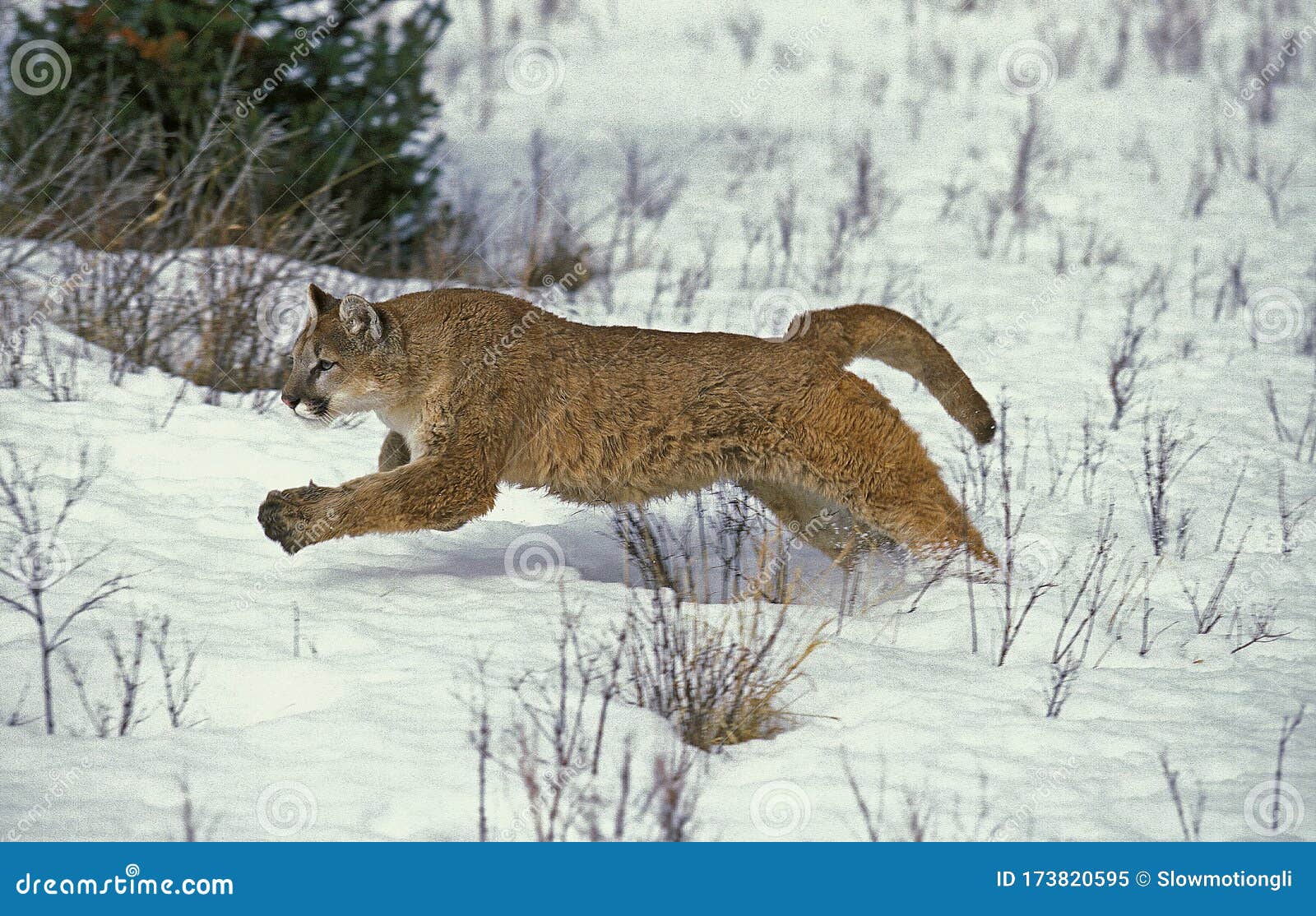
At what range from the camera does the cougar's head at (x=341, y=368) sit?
17.7ft

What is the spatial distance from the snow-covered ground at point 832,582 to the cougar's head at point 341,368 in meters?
0.70

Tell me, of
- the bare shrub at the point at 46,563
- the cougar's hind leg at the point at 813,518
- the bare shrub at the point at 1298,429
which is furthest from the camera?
the bare shrub at the point at 1298,429

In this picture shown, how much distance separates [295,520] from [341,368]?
2.38ft

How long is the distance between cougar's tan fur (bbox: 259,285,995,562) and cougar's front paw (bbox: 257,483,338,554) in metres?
0.50

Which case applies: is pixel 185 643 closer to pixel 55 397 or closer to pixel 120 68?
pixel 55 397

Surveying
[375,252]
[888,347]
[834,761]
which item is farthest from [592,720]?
[375,252]

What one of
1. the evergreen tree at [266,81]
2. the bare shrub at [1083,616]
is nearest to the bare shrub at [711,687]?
the bare shrub at [1083,616]

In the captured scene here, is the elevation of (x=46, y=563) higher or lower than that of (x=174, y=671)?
higher

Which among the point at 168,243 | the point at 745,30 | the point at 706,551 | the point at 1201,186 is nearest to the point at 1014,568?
the point at 706,551

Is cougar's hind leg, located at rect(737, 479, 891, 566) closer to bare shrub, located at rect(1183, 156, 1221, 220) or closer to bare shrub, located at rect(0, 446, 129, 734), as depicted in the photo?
bare shrub, located at rect(0, 446, 129, 734)

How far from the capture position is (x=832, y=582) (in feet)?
20.0

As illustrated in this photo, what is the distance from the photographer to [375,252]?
10.9 metres

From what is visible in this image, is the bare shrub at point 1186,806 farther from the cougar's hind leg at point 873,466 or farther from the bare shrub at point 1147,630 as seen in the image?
the cougar's hind leg at point 873,466

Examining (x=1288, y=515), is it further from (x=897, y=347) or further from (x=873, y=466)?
(x=873, y=466)
